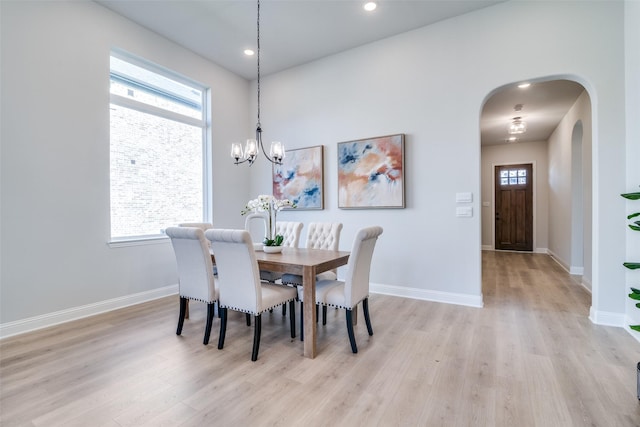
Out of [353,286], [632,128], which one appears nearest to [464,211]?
[632,128]

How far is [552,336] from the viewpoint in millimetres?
A: 2693

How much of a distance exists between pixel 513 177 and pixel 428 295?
621 cm

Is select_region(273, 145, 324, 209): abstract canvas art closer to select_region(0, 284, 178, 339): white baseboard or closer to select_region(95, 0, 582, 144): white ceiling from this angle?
select_region(95, 0, 582, 144): white ceiling

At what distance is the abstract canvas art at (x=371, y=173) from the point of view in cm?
399

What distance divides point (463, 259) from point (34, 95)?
4.93 meters

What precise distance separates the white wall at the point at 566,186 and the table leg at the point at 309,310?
420 cm

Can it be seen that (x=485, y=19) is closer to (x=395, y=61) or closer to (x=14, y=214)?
(x=395, y=61)

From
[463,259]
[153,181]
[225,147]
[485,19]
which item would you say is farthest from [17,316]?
[485,19]

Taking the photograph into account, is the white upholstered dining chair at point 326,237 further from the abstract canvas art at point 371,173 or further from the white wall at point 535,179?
the white wall at point 535,179

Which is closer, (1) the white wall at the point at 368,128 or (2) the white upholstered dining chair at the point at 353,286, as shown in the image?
(2) the white upholstered dining chair at the point at 353,286

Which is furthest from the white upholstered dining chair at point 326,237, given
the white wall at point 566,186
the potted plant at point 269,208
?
the white wall at point 566,186

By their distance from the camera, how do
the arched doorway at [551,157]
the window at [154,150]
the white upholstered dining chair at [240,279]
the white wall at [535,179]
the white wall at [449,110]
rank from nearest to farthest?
the white upholstered dining chair at [240,279]
the white wall at [449,110]
the window at [154,150]
the arched doorway at [551,157]
the white wall at [535,179]

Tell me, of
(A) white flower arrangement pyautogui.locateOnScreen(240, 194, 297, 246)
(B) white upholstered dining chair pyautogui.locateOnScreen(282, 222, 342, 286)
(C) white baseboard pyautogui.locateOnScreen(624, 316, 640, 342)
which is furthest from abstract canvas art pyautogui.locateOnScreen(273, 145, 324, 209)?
(C) white baseboard pyautogui.locateOnScreen(624, 316, 640, 342)

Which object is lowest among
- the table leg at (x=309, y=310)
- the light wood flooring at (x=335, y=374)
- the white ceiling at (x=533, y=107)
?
the light wood flooring at (x=335, y=374)
